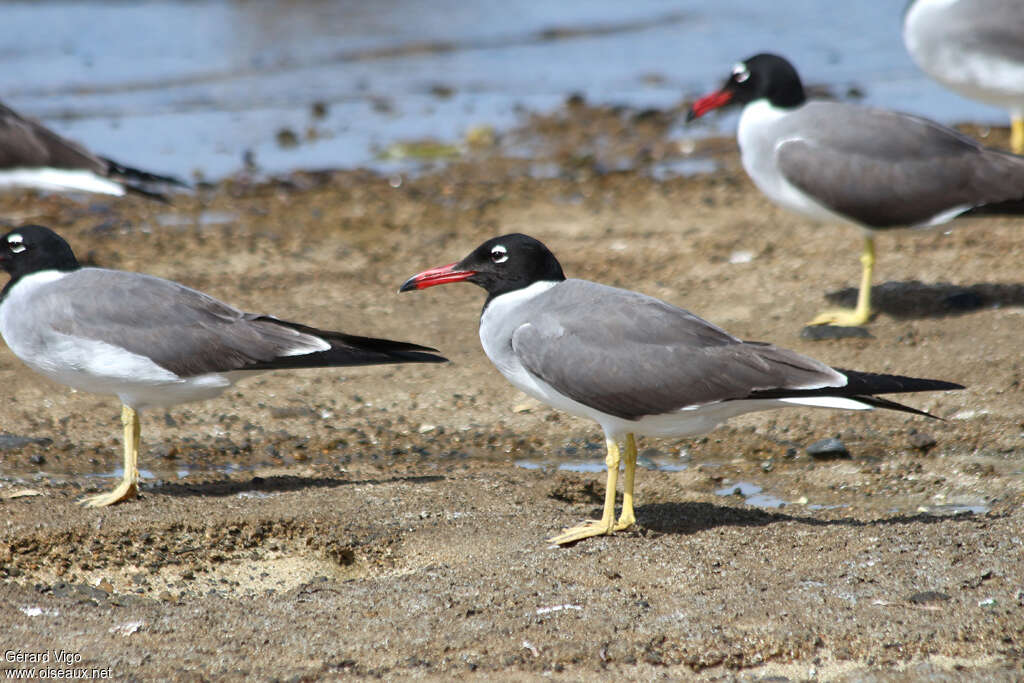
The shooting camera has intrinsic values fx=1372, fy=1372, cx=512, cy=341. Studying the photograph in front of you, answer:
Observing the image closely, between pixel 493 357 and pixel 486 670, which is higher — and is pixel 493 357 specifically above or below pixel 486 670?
above

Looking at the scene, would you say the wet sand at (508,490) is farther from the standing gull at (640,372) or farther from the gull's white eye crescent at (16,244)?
the gull's white eye crescent at (16,244)

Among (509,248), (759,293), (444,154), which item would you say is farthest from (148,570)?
(444,154)

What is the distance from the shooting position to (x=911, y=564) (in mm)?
4840

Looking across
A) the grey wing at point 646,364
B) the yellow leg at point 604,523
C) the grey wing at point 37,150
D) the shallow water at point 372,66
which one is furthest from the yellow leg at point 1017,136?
the grey wing at point 37,150

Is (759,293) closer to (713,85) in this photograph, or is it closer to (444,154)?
(444,154)

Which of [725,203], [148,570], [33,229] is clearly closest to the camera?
[148,570]

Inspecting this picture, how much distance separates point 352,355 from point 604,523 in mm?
1314

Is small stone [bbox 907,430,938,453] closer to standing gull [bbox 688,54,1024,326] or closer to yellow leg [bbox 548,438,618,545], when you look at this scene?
standing gull [bbox 688,54,1024,326]

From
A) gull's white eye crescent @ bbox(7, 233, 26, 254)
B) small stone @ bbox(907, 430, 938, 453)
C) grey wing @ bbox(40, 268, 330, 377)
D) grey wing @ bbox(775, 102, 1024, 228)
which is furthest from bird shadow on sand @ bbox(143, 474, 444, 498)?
grey wing @ bbox(775, 102, 1024, 228)

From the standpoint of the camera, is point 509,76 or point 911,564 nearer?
point 911,564

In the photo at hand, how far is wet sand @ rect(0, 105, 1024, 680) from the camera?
4340 millimetres

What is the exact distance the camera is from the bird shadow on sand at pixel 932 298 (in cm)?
798

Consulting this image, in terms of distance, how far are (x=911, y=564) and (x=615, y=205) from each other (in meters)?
5.90

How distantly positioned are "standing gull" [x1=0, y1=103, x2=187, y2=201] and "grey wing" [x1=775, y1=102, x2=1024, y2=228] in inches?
159
